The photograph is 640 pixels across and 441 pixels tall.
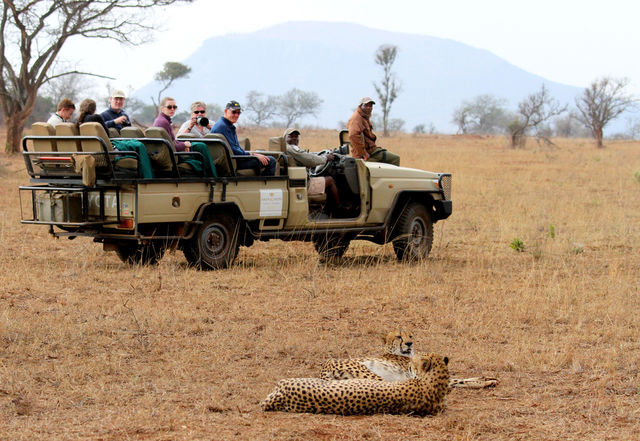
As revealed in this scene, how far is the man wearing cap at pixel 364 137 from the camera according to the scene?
402 inches

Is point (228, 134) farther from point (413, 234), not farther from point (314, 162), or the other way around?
point (413, 234)

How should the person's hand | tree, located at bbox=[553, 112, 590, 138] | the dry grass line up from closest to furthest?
the dry grass → the person's hand → tree, located at bbox=[553, 112, 590, 138]

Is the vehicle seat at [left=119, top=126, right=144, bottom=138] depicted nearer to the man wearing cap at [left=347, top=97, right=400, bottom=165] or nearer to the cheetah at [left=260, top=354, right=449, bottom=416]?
the man wearing cap at [left=347, top=97, right=400, bottom=165]

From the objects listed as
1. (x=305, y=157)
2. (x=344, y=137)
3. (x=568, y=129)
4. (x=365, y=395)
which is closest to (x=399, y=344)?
(x=365, y=395)

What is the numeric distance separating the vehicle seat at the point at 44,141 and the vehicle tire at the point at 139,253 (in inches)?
44.2

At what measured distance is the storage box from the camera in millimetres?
8078

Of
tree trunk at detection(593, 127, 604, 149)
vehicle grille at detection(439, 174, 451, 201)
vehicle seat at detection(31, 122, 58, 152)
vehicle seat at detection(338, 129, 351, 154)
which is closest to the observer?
vehicle seat at detection(31, 122, 58, 152)

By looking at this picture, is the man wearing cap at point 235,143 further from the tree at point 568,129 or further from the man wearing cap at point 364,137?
the tree at point 568,129

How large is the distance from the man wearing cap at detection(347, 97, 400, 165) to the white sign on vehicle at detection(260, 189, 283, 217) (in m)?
1.66

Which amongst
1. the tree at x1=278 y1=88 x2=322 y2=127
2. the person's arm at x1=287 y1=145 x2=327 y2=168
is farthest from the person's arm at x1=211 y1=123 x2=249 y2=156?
the tree at x1=278 y1=88 x2=322 y2=127

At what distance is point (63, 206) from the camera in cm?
809

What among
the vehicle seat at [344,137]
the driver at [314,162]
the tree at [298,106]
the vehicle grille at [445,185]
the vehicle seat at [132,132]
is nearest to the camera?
the vehicle seat at [132,132]

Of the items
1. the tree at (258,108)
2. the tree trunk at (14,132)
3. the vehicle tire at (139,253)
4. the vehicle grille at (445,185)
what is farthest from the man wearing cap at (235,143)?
the tree at (258,108)

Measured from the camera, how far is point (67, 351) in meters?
5.60
